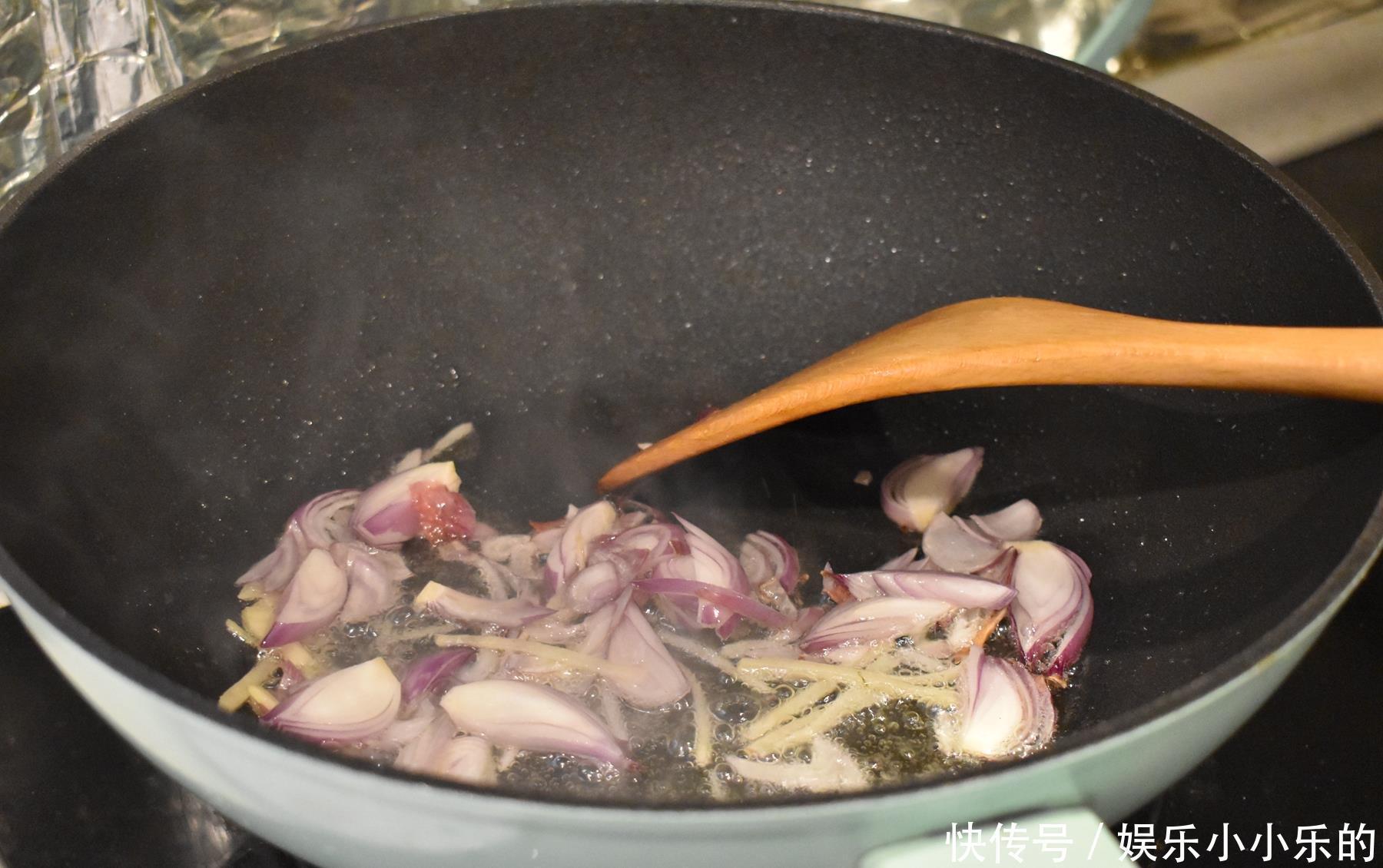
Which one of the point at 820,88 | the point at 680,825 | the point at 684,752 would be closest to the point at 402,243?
the point at 820,88

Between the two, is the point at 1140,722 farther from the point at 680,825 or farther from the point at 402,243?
the point at 402,243

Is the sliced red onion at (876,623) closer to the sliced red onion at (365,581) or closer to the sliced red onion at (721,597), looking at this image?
the sliced red onion at (721,597)

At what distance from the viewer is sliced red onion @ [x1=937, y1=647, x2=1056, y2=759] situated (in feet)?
2.54

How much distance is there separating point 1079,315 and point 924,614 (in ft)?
0.79

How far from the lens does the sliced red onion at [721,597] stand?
2.78ft

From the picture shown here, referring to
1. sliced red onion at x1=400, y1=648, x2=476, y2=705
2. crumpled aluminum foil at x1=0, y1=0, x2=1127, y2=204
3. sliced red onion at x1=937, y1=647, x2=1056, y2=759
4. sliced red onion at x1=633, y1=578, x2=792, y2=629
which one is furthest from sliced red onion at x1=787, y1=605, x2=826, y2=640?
crumpled aluminum foil at x1=0, y1=0, x2=1127, y2=204

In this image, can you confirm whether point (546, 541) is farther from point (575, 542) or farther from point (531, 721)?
point (531, 721)

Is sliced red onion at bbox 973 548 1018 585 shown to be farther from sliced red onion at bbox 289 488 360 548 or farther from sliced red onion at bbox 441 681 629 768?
sliced red onion at bbox 289 488 360 548

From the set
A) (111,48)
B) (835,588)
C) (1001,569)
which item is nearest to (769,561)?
(835,588)

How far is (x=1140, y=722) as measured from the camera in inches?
18.3

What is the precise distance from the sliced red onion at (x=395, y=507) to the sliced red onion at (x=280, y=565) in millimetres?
49

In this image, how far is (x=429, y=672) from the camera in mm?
788

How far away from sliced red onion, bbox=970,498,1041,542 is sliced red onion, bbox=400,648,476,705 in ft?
1.38

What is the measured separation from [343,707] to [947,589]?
43 cm
